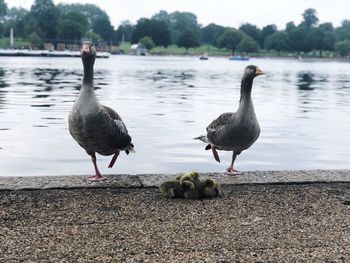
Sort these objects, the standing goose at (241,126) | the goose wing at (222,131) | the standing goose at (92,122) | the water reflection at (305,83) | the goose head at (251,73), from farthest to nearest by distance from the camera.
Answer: the water reflection at (305,83) → the goose head at (251,73) → the goose wing at (222,131) → the standing goose at (241,126) → the standing goose at (92,122)

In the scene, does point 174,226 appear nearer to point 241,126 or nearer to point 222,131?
point 241,126

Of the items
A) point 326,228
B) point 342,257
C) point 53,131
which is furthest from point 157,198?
point 53,131

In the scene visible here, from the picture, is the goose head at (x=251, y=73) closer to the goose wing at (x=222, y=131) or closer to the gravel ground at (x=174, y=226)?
the goose wing at (x=222, y=131)

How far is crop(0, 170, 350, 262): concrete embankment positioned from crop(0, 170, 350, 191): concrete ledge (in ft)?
0.05

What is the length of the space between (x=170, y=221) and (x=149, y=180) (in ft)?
7.36

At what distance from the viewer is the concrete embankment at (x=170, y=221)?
6.30 m

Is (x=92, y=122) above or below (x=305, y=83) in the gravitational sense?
above

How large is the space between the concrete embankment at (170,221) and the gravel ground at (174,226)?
0.01 meters

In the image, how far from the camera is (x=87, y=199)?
→ 27.8 ft

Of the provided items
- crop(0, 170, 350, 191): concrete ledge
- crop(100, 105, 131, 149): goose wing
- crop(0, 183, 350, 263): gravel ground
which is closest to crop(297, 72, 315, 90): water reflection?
crop(0, 170, 350, 191): concrete ledge

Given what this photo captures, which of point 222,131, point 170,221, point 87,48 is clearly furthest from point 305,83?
point 170,221

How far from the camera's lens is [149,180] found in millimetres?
9695

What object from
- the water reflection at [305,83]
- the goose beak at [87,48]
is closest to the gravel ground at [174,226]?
the goose beak at [87,48]

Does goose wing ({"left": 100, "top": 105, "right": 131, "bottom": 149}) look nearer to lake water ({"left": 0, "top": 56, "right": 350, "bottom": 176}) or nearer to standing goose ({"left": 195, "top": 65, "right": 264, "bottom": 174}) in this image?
standing goose ({"left": 195, "top": 65, "right": 264, "bottom": 174})
